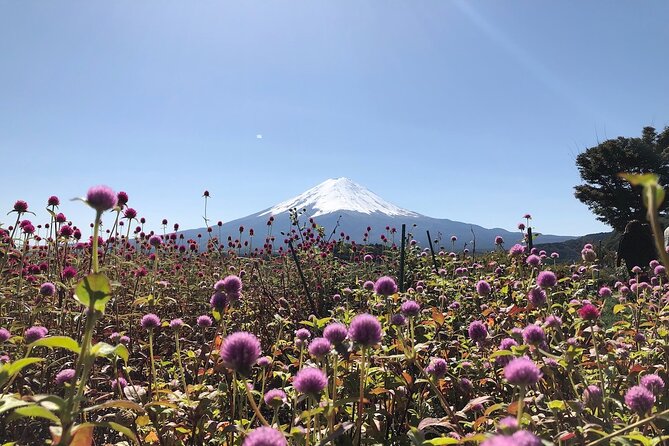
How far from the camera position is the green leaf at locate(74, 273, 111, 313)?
115 centimetres

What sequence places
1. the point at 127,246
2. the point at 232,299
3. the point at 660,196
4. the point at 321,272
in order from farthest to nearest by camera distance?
the point at 127,246 < the point at 321,272 < the point at 232,299 < the point at 660,196

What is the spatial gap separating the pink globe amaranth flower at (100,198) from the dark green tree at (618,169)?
3397 cm

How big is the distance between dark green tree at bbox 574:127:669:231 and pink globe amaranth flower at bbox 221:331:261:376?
33.7m

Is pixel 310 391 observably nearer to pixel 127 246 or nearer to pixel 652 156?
pixel 127 246

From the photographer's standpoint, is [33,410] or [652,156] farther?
A: [652,156]

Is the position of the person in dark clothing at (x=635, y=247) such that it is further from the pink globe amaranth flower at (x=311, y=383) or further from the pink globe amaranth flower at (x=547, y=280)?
the pink globe amaranth flower at (x=311, y=383)

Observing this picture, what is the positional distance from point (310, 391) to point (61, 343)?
0.81 metres

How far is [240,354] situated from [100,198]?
682 mm

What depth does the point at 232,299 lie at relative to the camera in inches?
98.6

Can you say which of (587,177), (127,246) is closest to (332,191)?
(587,177)

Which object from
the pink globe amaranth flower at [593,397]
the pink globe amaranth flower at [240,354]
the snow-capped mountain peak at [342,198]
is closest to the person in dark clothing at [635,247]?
the pink globe amaranth flower at [593,397]

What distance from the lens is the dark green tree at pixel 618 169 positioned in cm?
2956

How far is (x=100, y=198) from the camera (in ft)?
4.56

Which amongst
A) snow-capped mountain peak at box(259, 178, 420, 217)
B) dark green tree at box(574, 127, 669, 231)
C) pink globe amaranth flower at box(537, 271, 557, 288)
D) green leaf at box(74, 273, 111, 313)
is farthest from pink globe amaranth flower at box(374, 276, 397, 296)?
snow-capped mountain peak at box(259, 178, 420, 217)
